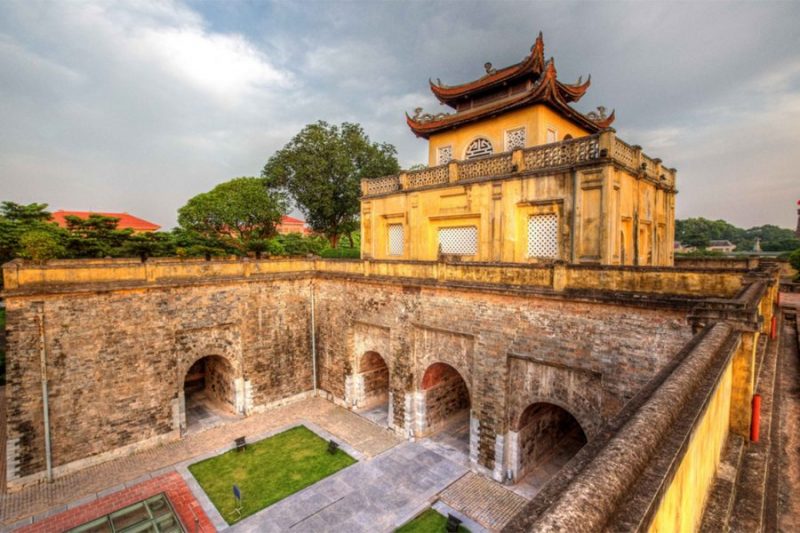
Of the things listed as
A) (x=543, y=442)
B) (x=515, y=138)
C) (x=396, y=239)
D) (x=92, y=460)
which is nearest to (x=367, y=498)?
(x=543, y=442)

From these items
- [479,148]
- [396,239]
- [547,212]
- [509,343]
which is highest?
[479,148]

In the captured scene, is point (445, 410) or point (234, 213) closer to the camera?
point (445, 410)

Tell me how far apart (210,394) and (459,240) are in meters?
12.4

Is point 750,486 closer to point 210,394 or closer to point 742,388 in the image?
point 742,388

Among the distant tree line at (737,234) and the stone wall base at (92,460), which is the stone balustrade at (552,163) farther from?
the distant tree line at (737,234)

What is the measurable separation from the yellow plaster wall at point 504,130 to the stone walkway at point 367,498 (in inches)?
452

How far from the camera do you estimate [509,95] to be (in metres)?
15.2

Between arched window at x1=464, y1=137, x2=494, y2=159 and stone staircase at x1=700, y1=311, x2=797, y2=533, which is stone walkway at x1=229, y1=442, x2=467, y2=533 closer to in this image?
stone staircase at x1=700, y1=311, x2=797, y2=533

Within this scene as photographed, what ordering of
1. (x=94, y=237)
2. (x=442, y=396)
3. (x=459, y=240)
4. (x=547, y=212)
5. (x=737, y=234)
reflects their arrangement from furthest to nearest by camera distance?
1. (x=737, y=234)
2. (x=94, y=237)
3. (x=459, y=240)
4. (x=442, y=396)
5. (x=547, y=212)

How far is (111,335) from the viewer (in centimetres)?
1175

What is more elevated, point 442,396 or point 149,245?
point 149,245

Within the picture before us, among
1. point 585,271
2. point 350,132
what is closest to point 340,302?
point 585,271

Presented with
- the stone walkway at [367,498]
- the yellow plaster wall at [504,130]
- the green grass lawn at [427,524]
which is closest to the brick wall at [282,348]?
the stone walkway at [367,498]

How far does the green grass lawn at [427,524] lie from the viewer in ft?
28.9
